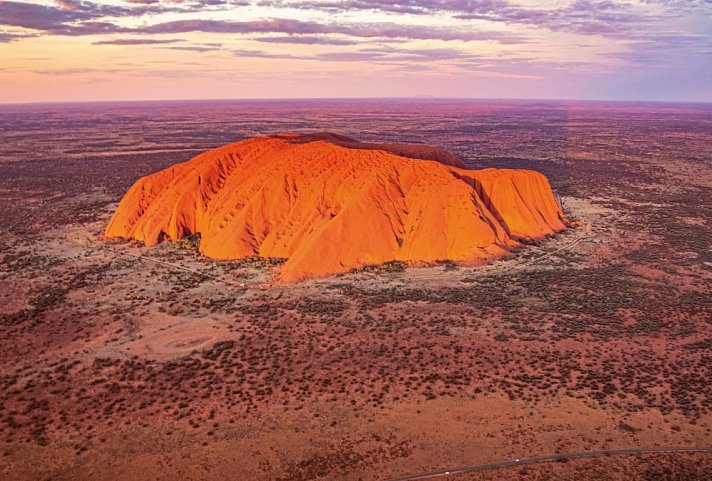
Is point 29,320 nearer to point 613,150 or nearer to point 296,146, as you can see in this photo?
point 296,146

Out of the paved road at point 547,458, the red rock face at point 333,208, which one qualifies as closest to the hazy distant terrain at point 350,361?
the paved road at point 547,458

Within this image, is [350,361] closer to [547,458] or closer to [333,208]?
[547,458]

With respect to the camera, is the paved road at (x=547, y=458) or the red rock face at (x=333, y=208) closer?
the paved road at (x=547, y=458)

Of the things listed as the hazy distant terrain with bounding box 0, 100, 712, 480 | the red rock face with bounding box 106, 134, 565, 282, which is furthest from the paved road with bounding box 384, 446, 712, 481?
the red rock face with bounding box 106, 134, 565, 282

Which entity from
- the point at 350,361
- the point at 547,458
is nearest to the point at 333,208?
the point at 350,361

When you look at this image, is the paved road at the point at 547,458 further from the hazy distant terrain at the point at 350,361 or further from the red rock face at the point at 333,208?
the red rock face at the point at 333,208

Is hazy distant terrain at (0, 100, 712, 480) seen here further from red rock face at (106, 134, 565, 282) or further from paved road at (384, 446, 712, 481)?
red rock face at (106, 134, 565, 282)
